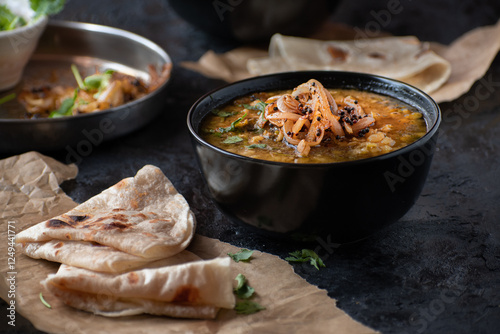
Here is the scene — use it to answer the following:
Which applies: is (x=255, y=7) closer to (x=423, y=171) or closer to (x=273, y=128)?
(x=273, y=128)

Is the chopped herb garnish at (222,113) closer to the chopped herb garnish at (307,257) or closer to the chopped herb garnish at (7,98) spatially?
the chopped herb garnish at (307,257)

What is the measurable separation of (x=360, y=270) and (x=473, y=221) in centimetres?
69

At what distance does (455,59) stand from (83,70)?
281cm

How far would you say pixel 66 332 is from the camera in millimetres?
2115

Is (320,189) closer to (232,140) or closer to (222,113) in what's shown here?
(232,140)

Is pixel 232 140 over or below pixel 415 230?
over

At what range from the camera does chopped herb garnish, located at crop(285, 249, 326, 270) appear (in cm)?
248

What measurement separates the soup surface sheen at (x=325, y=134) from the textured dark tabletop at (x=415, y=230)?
0.40 metres

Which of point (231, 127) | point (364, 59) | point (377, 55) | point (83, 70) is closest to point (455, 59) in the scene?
point (377, 55)

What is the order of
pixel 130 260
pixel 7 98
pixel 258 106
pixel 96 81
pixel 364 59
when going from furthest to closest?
pixel 364 59 → pixel 7 98 → pixel 96 81 → pixel 258 106 → pixel 130 260

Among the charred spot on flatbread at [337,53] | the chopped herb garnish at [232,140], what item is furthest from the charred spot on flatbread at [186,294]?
the charred spot on flatbread at [337,53]

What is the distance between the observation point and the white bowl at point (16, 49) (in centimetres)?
395

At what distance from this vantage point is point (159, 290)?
84.5 inches

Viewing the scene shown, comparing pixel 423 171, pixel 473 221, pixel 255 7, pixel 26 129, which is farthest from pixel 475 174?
pixel 26 129
